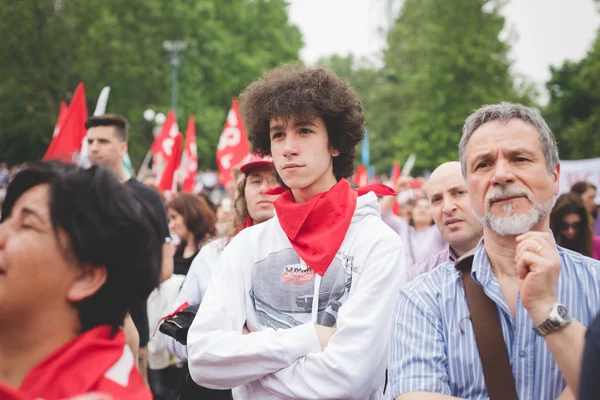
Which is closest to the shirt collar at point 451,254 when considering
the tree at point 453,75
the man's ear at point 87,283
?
the man's ear at point 87,283

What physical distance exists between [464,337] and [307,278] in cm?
78

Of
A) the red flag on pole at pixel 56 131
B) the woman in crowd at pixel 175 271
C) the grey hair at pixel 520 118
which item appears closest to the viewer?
the grey hair at pixel 520 118

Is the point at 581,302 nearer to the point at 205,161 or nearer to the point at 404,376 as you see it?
the point at 404,376

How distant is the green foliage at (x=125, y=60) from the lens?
96.0ft

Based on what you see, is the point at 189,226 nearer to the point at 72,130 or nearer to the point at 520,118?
the point at 72,130

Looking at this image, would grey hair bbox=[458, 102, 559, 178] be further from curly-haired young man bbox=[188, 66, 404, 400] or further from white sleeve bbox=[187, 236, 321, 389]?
white sleeve bbox=[187, 236, 321, 389]

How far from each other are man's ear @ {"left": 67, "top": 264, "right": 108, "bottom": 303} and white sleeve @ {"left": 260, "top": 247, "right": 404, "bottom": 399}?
3.21ft

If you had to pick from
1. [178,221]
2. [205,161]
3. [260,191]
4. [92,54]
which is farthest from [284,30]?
[260,191]

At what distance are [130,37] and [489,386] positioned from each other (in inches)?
1227

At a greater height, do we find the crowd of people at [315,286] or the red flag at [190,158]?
the red flag at [190,158]

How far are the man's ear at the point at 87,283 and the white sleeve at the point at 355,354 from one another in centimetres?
98

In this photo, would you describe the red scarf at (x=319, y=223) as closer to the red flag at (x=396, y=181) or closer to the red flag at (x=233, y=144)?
the red flag at (x=233, y=144)

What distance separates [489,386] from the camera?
2.28m

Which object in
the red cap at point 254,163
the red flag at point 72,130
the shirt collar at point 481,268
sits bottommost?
the shirt collar at point 481,268
